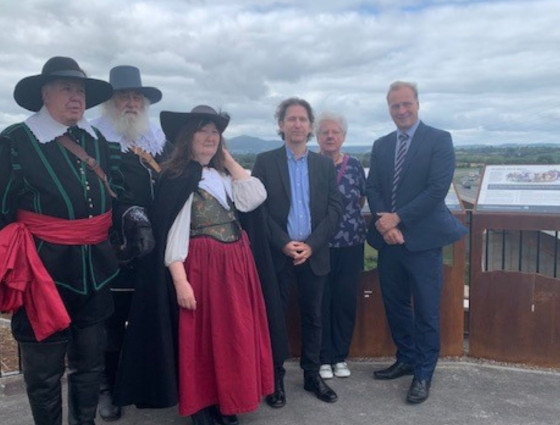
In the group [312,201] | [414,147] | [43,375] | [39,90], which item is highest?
[39,90]

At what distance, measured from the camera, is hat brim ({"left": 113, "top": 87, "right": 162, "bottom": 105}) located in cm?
362

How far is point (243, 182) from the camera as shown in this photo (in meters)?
3.46

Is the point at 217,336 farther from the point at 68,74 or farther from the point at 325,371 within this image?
the point at 68,74

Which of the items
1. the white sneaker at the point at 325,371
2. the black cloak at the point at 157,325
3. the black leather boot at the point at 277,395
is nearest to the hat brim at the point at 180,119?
the black cloak at the point at 157,325

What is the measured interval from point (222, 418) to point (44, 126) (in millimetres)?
2115

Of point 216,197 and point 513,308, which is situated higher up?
point 216,197

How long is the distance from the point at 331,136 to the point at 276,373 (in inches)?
71.2

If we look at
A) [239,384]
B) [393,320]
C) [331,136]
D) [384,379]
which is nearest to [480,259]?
[393,320]

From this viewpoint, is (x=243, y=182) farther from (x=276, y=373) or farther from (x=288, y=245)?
(x=276, y=373)

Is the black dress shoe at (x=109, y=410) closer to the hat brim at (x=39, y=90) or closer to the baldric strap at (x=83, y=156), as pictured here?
the baldric strap at (x=83, y=156)

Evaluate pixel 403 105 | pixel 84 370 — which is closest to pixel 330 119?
pixel 403 105

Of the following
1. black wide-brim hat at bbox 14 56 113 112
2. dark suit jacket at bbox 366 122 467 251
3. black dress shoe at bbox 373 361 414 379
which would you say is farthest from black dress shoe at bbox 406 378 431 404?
black wide-brim hat at bbox 14 56 113 112

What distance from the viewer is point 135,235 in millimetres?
3061

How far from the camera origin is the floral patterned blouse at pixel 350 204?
407 centimetres
